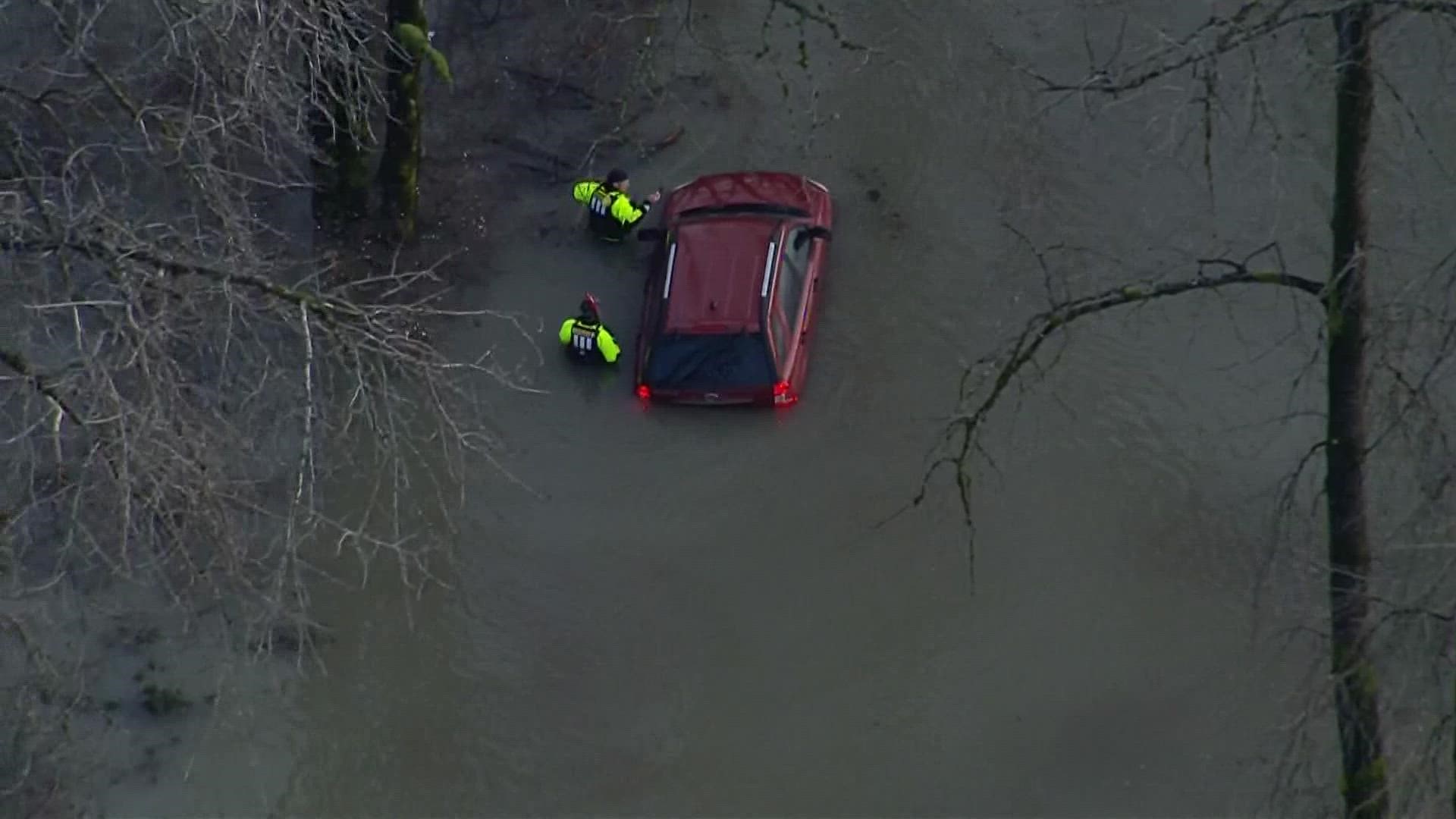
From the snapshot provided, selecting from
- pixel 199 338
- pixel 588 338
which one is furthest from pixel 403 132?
pixel 199 338

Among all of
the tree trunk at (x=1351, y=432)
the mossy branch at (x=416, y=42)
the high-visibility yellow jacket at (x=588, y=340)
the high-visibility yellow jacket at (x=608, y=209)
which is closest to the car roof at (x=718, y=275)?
the high-visibility yellow jacket at (x=588, y=340)

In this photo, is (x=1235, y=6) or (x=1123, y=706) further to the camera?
(x=1235, y=6)

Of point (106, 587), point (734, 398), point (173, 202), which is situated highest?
point (173, 202)

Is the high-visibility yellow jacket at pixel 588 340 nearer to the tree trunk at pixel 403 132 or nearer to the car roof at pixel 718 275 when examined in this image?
the car roof at pixel 718 275

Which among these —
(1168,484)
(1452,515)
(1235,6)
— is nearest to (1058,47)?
(1235,6)

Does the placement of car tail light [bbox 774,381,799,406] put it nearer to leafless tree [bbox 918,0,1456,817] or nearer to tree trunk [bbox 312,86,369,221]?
leafless tree [bbox 918,0,1456,817]

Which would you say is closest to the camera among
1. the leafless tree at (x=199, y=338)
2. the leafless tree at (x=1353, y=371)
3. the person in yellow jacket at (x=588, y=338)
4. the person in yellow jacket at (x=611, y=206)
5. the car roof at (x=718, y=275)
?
the leafless tree at (x=1353, y=371)

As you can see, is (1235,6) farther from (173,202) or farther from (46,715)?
(46,715)
